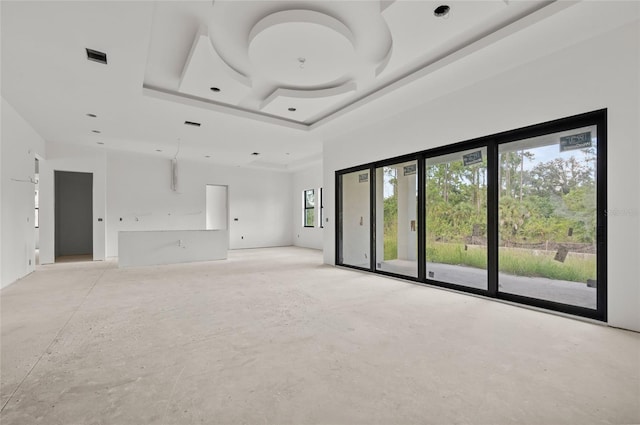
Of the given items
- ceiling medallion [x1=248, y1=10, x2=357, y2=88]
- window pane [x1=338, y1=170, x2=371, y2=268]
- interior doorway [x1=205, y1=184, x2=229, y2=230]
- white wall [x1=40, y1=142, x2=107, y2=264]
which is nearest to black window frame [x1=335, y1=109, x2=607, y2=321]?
window pane [x1=338, y1=170, x2=371, y2=268]

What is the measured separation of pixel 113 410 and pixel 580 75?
500 cm

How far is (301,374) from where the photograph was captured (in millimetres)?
2107

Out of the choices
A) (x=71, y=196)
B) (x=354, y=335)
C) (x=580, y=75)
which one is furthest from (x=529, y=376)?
(x=71, y=196)

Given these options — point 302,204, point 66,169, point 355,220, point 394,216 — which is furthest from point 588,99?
point 66,169

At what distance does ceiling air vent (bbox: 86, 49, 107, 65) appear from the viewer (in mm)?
3451

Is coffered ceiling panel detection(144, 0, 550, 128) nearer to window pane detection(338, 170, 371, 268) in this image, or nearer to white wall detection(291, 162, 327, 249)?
window pane detection(338, 170, 371, 268)

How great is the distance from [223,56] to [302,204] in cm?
831

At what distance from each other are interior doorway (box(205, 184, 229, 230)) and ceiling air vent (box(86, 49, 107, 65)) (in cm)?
914

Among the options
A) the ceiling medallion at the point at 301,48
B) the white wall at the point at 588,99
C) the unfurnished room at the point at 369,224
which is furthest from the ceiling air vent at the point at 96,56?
the white wall at the point at 588,99

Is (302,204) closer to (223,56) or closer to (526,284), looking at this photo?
(223,56)

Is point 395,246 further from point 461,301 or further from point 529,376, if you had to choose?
point 529,376

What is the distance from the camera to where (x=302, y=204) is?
11953 millimetres

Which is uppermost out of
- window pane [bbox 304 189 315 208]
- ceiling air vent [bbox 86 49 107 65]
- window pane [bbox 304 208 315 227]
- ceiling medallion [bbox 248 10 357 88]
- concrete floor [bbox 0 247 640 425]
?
ceiling medallion [bbox 248 10 357 88]

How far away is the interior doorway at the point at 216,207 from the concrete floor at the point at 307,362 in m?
8.61
